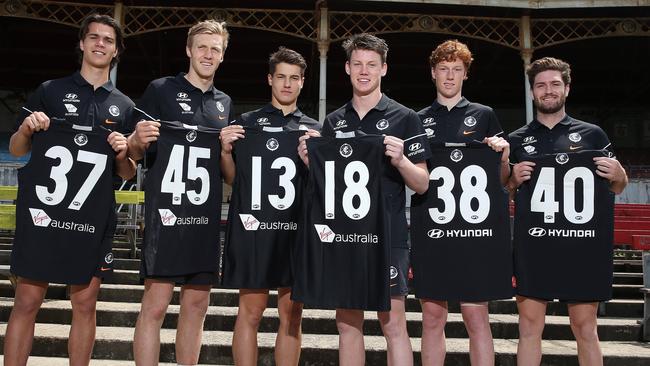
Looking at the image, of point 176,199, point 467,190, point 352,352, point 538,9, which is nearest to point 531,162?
point 467,190

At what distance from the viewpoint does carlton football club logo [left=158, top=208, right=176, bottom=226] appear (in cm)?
335

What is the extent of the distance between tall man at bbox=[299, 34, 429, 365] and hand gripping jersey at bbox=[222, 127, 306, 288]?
25 centimetres

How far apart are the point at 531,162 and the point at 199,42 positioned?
2360 millimetres

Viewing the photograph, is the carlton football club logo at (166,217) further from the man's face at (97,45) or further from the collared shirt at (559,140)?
the collared shirt at (559,140)

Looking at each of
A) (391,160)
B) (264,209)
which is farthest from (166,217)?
(391,160)

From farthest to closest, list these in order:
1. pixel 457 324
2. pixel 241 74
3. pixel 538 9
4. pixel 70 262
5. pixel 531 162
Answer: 1. pixel 241 74
2. pixel 538 9
3. pixel 457 324
4. pixel 531 162
5. pixel 70 262

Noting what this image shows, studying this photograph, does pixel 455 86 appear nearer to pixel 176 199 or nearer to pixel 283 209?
pixel 283 209

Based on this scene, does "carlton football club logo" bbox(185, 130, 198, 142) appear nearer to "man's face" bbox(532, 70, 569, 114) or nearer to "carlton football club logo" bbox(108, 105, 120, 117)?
"carlton football club logo" bbox(108, 105, 120, 117)

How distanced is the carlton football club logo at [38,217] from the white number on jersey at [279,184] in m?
1.30

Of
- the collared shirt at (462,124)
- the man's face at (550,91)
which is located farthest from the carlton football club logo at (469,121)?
the man's face at (550,91)

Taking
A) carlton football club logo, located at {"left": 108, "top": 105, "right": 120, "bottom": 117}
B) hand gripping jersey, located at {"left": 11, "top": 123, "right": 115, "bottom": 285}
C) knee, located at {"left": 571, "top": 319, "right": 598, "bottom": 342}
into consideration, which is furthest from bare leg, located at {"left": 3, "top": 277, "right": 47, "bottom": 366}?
knee, located at {"left": 571, "top": 319, "right": 598, "bottom": 342}

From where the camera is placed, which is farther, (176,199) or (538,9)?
(538,9)

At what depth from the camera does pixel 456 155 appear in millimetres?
3418

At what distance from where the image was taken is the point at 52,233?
3346mm
